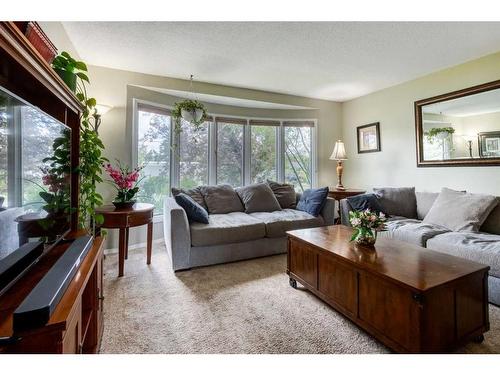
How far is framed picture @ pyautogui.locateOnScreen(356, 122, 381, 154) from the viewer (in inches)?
159

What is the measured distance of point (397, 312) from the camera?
1.32 meters

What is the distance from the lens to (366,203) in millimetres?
3182

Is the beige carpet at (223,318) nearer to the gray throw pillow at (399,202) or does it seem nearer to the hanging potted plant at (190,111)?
the gray throw pillow at (399,202)

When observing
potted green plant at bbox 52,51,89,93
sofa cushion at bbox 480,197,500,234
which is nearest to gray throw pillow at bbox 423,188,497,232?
sofa cushion at bbox 480,197,500,234

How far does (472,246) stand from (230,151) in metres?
3.28

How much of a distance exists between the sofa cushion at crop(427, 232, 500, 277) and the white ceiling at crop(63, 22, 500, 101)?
1.90 metres

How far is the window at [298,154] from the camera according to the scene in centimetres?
456

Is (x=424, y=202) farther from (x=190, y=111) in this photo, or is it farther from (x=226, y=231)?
(x=190, y=111)

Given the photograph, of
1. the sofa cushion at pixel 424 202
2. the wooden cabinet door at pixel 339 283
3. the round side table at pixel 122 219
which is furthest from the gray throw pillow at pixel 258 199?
the sofa cushion at pixel 424 202

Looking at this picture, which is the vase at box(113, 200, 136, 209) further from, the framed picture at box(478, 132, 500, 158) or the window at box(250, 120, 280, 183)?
the framed picture at box(478, 132, 500, 158)

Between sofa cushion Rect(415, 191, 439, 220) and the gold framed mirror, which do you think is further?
sofa cushion Rect(415, 191, 439, 220)

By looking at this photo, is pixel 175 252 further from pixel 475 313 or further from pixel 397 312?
pixel 475 313

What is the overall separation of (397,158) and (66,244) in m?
4.18
